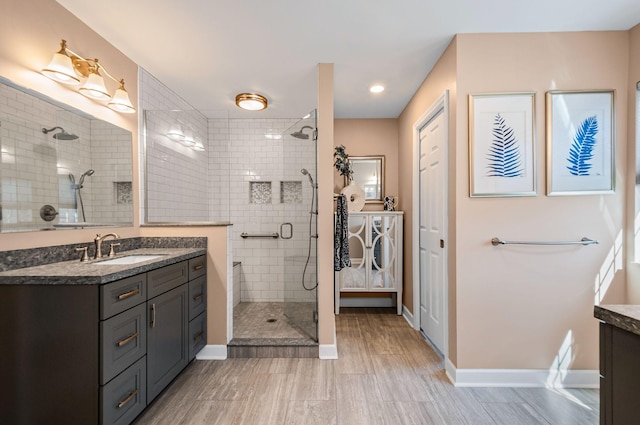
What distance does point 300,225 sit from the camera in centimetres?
277

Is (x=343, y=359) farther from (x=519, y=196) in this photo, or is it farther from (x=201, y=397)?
(x=519, y=196)

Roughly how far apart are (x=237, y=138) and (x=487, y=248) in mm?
2988

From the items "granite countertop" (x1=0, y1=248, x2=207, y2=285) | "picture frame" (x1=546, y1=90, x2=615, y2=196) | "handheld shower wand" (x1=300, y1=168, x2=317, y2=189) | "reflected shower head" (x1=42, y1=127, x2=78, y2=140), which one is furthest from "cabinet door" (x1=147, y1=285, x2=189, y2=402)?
"picture frame" (x1=546, y1=90, x2=615, y2=196)

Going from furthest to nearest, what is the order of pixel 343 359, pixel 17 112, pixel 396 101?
pixel 396 101
pixel 343 359
pixel 17 112

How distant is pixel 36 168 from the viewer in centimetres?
159

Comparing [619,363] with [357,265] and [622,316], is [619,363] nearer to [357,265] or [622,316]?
[622,316]

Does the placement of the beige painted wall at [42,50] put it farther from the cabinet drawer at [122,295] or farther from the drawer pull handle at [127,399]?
the drawer pull handle at [127,399]

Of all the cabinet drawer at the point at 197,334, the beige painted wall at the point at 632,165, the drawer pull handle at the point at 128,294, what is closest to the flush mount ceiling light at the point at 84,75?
the drawer pull handle at the point at 128,294

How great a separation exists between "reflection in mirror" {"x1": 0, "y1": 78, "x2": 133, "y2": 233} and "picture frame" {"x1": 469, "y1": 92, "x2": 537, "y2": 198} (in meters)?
2.73

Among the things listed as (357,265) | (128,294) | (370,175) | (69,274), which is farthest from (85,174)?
(370,175)

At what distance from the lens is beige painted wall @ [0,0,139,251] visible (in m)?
1.47

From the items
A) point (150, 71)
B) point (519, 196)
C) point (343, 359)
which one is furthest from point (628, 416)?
point (150, 71)

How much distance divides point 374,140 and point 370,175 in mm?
487

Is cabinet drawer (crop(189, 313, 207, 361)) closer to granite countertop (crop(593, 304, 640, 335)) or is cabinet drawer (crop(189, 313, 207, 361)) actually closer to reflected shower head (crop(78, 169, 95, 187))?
reflected shower head (crop(78, 169, 95, 187))
